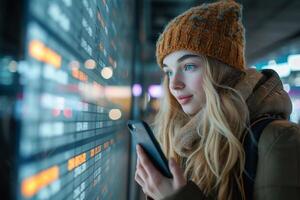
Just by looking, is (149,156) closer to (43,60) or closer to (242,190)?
(242,190)

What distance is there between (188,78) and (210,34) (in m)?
0.16

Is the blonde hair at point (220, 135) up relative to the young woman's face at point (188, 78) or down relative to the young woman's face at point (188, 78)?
down

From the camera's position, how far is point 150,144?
2.85ft

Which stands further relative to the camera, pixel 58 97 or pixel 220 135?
Result: pixel 220 135

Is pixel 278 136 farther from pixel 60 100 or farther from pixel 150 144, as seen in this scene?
pixel 60 100

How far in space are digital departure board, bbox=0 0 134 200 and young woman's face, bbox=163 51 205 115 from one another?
0.28 metres

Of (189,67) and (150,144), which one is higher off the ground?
(189,67)

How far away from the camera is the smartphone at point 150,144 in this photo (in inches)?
33.1

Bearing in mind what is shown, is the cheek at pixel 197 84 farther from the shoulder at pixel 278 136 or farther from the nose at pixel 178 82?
the shoulder at pixel 278 136

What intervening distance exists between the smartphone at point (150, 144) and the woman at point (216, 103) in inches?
0.8

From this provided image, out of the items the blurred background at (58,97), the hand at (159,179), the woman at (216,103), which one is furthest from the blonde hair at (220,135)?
the blurred background at (58,97)

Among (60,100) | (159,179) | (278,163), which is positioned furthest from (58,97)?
(278,163)


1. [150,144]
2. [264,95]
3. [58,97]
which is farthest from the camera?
[264,95]

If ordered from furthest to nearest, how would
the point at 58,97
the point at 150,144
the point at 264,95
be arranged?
1. the point at 264,95
2. the point at 150,144
3. the point at 58,97
